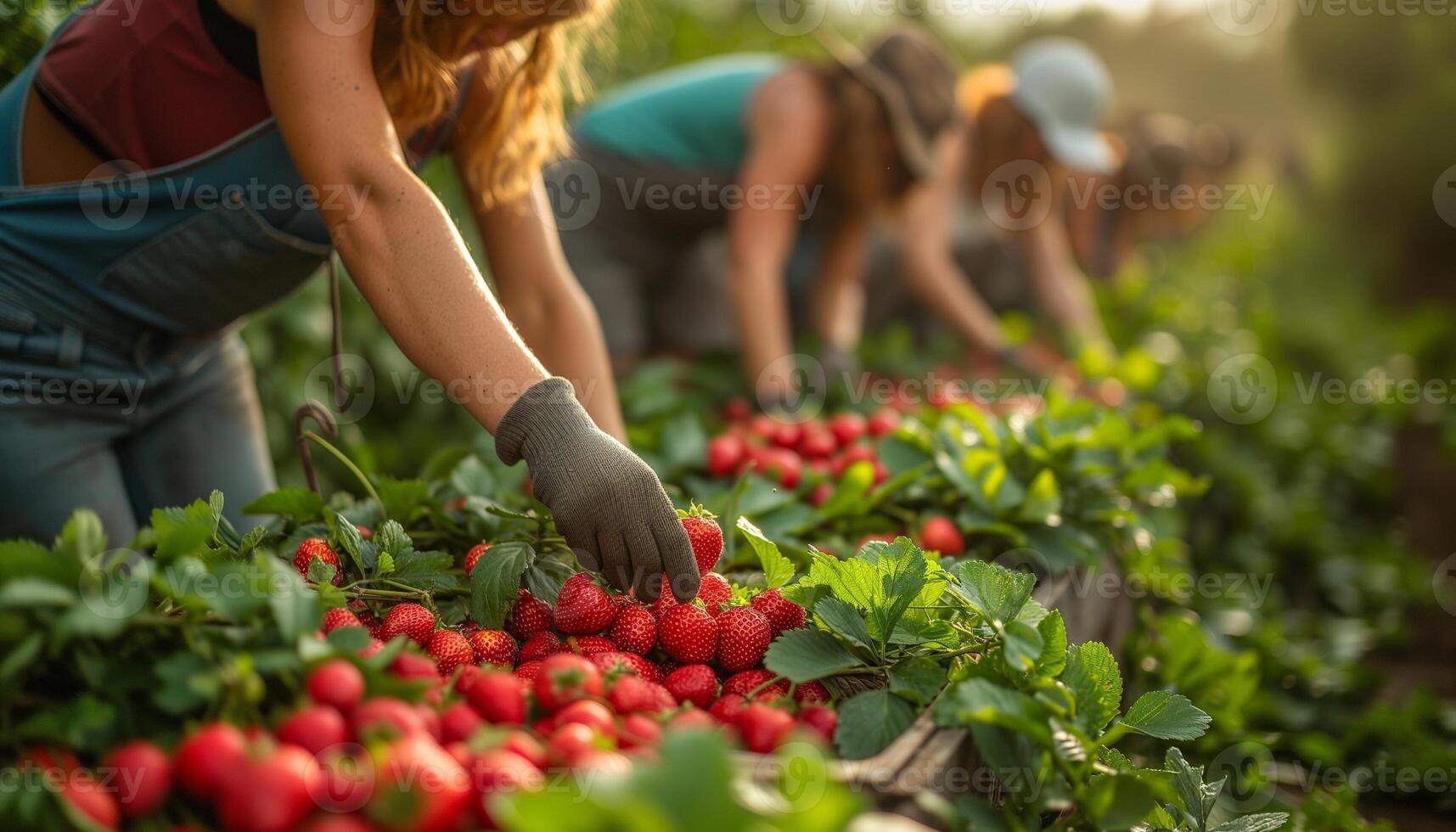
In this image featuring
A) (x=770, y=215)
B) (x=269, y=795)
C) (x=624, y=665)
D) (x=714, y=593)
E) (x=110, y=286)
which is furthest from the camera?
(x=770, y=215)

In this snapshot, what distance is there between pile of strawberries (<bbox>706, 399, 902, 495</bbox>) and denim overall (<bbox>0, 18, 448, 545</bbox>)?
103 cm

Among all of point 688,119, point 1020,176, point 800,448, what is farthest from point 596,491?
point 1020,176

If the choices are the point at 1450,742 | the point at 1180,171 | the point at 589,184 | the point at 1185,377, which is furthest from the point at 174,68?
the point at 1180,171

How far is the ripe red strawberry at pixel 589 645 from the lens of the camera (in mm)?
1570

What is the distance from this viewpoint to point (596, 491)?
1527 millimetres

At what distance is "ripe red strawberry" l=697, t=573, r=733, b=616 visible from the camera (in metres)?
1.66

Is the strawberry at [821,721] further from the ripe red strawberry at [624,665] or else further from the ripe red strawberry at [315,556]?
the ripe red strawberry at [315,556]

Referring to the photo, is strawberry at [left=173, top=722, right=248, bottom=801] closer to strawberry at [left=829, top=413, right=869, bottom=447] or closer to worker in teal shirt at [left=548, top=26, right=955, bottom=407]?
strawberry at [left=829, top=413, right=869, bottom=447]

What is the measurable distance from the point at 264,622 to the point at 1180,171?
25.6 feet

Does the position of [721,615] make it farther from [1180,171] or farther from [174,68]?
[1180,171]

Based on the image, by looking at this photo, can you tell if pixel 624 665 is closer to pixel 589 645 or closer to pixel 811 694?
pixel 589 645

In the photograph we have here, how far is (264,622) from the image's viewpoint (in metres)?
1.25

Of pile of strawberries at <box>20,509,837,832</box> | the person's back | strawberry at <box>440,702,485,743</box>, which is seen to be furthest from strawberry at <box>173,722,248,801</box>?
the person's back

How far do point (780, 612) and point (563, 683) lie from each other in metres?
0.45
